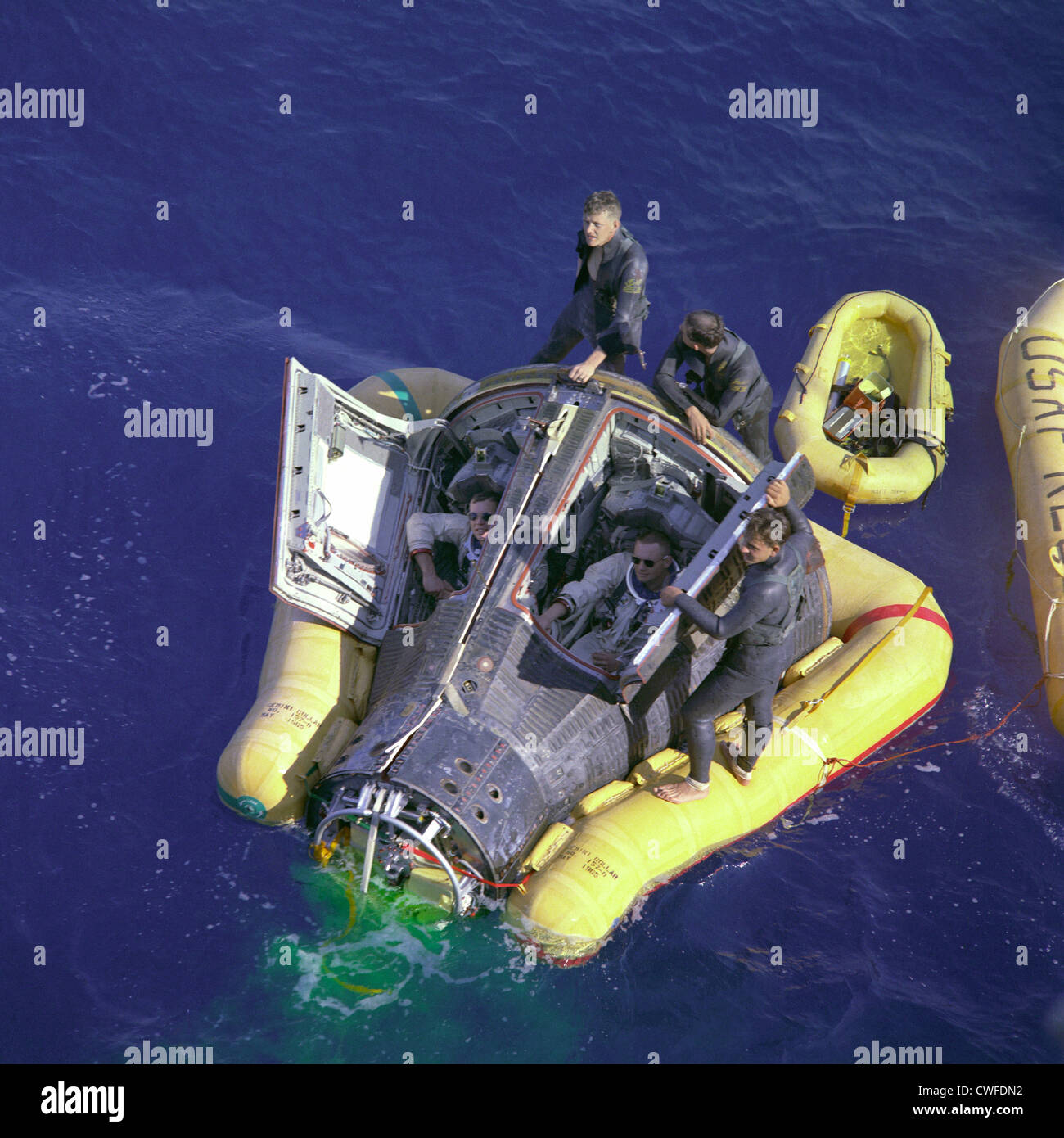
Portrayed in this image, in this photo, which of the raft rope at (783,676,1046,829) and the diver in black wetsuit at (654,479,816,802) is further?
the raft rope at (783,676,1046,829)

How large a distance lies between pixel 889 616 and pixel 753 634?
7.77 feet

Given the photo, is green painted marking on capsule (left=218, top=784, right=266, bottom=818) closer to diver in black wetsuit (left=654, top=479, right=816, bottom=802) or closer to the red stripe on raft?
diver in black wetsuit (left=654, top=479, right=816, bottom=802)

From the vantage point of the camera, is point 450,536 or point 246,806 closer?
point 246,806

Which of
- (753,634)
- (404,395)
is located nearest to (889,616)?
(753,634)

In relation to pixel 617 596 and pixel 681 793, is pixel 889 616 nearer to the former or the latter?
pixel 617 596

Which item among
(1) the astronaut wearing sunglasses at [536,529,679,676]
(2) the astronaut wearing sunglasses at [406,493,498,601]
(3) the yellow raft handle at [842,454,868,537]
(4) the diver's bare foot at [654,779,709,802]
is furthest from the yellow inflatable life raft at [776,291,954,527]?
(4) the diver's bare foot at [654,779,709,802]

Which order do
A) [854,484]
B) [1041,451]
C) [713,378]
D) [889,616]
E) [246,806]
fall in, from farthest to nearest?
[1041,451], [854,484], [889,616], [713,378], [246,806]

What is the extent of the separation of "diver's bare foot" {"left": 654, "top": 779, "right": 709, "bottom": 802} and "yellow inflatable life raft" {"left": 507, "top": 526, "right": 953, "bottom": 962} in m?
0.04

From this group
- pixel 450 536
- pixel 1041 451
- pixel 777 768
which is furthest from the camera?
pixel 1041 451

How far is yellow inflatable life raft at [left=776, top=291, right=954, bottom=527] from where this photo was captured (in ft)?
39.4

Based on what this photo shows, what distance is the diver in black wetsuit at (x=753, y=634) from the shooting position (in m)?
8.02

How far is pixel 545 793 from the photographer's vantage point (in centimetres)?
862

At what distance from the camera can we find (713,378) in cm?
980

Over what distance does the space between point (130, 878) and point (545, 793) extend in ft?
10.3
